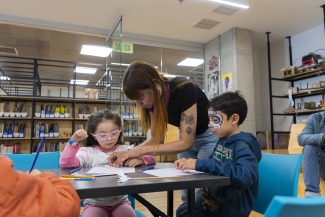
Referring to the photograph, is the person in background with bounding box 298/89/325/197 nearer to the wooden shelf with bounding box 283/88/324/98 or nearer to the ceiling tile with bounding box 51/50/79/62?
the wooden shelf with bounding box 283/88/324/98

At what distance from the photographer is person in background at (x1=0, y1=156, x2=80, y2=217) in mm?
511

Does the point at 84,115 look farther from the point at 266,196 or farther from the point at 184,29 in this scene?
the point at 266,196

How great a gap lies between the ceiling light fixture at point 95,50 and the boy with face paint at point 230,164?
5386 mm

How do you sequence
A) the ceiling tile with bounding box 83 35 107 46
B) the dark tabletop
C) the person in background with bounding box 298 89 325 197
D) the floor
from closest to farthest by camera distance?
the dark tabletop
the person in background with bounding box 298 89 325 197
the floor
the ceiling tile with bounding box 83 35 107 46

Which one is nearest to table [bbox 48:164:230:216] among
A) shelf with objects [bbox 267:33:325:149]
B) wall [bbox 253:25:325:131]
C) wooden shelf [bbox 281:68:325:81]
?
shelf with objects [bbox 267:33:325:149]

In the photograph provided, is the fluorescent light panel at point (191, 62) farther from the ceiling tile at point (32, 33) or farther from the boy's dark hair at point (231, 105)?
the boy's dark hair at point (231, 105)

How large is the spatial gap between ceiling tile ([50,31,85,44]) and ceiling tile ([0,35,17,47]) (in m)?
0.90

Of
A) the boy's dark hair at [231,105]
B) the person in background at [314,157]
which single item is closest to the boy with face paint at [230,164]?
the boy's dark hair at [231,105]

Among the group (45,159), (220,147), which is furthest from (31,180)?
(45,159)

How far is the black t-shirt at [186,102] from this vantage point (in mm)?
1383

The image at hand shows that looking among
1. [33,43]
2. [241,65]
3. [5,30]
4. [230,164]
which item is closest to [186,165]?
[230,164]

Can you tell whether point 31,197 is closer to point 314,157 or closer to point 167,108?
point 167,108

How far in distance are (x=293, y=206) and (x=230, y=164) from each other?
0.49 m

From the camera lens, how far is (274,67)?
6152mm
